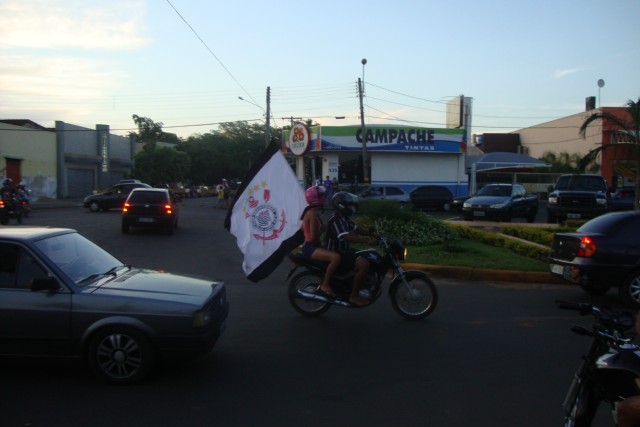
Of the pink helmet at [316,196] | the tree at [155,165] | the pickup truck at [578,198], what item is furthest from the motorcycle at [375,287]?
the tree at [155,165]

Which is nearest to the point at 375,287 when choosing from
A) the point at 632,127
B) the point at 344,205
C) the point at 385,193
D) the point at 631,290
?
the point at 344,205

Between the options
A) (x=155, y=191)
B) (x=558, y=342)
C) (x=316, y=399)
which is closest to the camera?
(x=316, y=399)

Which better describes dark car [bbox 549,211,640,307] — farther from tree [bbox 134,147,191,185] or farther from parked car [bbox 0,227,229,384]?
tree [bbox 134,147,191,185]

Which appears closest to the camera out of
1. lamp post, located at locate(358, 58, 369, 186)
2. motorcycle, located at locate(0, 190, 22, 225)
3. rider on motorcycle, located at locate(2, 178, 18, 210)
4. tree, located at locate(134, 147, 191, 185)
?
motorcycle, located at locate(0, 190, 22, 225)

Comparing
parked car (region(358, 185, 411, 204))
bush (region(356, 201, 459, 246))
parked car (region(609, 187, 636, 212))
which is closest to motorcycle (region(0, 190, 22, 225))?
Result: bush (region(356, 201, 459, 246))

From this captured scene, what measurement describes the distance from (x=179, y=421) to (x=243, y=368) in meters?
1.30

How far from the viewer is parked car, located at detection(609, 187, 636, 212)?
26.1 metres

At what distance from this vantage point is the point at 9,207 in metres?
21.1

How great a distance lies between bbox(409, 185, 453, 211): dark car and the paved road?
A: 23.0 metres

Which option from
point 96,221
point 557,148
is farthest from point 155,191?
point 557,148

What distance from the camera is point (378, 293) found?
7.61 metres

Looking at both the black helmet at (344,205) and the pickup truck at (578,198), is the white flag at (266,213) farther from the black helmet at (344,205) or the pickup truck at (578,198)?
the pickup truck at (578,198)

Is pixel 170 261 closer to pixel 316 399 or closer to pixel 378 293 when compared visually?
pixel 378 293

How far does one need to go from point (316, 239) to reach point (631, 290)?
15.7 ft
